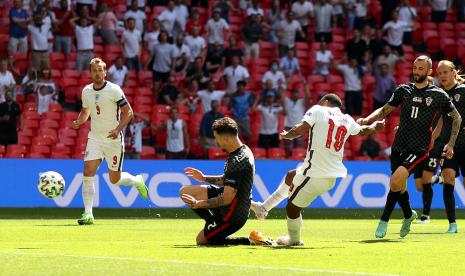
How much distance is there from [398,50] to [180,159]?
8.53 metres

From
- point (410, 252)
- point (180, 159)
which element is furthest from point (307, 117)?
point (180, 159)

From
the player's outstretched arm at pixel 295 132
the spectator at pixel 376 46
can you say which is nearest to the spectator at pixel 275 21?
the spectator at pixel 376 46

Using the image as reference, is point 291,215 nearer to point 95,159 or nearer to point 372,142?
point 95,159

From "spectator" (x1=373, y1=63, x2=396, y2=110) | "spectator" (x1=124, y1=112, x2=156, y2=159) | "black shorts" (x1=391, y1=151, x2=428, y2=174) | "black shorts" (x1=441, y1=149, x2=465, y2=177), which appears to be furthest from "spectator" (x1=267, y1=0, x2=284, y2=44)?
"black shorts" (x1=391, y1=151, x2=428, y2=174)

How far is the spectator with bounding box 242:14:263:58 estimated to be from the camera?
29.3 metres

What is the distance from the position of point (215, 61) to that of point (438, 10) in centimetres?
764

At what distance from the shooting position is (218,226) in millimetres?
12242

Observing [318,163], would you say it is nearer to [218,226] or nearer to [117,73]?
[218,226]

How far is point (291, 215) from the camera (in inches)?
484

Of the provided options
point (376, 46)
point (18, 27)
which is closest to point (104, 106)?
point (18, 27)

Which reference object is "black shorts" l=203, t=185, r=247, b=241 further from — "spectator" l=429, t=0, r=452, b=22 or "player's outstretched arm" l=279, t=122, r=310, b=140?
"spectator" l=429, t=0, r=452, b=22

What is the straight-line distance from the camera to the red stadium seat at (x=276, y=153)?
86.1 feet

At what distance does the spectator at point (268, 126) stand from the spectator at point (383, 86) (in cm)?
332

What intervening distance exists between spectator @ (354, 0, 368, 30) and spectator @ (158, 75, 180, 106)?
6190 millimetres
